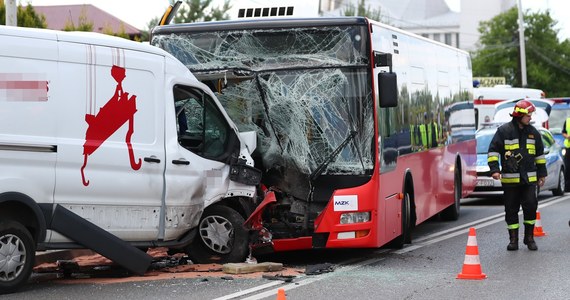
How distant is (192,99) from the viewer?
1259 cm

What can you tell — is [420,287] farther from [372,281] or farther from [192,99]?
[192,99]

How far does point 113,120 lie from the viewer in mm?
11398

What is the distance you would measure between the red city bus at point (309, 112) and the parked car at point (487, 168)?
10600 millimetres

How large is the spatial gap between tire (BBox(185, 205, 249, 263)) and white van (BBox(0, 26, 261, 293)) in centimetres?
1

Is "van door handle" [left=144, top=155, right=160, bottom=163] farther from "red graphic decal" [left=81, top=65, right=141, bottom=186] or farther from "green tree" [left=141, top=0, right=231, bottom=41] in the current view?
"green tree" [left=141, top=0, right=231, bottom=41]

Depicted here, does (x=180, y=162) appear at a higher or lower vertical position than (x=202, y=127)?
lower

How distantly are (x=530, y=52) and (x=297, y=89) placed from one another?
224 feet

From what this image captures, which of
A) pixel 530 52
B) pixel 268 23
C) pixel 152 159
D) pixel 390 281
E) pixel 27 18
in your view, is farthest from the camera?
pixel 530 52

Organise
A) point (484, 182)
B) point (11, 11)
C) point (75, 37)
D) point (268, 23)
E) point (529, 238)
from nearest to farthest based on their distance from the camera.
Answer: point (75, 37) < point (268, 23) < point (529, 238) < point (11, 11) < point (484, 182)

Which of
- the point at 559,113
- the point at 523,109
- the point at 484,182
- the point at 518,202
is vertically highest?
the point at 559,113

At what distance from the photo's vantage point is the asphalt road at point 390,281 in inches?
414

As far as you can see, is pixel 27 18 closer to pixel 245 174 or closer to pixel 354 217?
pixel 245 174

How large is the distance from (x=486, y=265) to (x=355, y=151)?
1958 millimetres

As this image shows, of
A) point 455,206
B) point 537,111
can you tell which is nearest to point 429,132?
point 455,206
